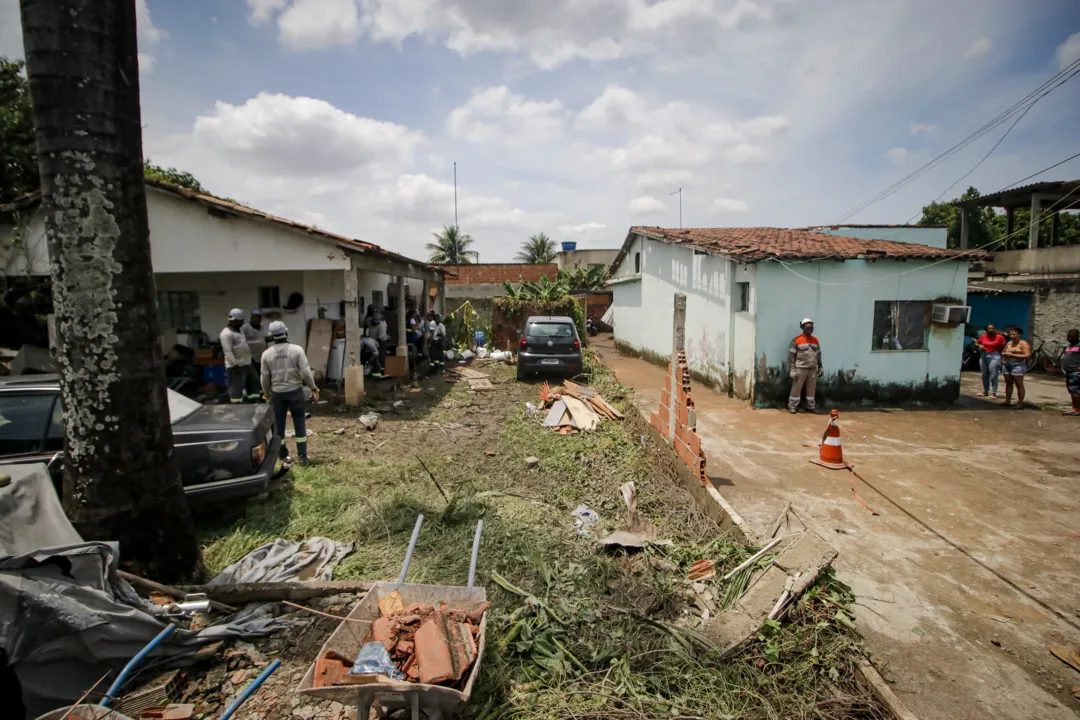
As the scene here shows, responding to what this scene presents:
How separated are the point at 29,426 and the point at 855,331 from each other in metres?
12.5

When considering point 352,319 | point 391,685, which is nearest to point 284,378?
point 352,319

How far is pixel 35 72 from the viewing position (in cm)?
343

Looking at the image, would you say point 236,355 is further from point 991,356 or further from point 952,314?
point 991,356

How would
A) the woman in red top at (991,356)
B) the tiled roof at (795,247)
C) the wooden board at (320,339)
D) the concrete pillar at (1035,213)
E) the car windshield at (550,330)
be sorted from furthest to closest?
the concrete pillar at (1035,213) < the car windshield at (550,330) < the wooden board at (320,339) < the woman in red top at (991,356) < the tiled roof at (795,247)

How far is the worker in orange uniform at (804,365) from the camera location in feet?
33.2

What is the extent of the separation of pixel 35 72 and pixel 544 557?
4.91 metres

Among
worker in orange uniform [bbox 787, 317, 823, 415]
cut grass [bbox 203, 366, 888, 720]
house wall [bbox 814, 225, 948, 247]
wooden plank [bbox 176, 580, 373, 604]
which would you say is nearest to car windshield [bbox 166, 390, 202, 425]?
cut grass [bbox 203, 366, 888, 720]

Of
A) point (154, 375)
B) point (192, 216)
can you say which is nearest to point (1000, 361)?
point (154, 375)

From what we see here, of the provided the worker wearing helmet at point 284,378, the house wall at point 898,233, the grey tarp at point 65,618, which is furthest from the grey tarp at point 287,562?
the house wall at point 898,233

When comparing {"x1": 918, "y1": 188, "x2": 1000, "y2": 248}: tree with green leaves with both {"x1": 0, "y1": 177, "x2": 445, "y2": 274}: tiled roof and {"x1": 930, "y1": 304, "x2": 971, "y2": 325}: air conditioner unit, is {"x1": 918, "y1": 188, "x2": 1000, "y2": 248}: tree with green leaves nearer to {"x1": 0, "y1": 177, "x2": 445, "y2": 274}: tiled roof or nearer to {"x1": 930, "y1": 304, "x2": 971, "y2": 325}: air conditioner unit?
{"x1": 930, "y1": 304, "x2": 971, "y2": 325}: air conditioner unit

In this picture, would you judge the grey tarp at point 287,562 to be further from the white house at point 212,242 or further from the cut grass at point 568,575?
the white house at point 212,242

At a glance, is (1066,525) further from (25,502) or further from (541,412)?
(25,502)

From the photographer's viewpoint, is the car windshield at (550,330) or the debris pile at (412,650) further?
the car windshield at (550,330)

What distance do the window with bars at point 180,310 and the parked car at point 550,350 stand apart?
25.9 feet
